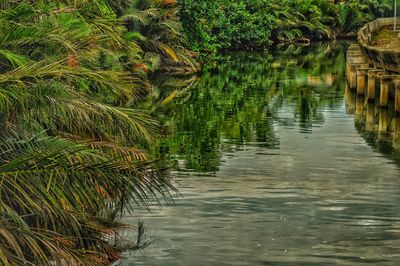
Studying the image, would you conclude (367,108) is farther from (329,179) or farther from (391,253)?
(391,253)

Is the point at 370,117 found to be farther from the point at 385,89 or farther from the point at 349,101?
the point at 349,101

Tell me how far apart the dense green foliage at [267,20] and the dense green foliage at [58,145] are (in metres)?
44.2

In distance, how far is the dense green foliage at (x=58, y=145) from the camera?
37.1 ft

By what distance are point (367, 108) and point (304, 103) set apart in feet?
15.1

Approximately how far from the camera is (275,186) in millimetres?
21906

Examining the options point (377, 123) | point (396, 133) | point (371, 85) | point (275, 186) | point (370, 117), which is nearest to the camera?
point (275, 186)

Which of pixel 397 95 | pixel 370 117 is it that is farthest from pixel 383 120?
pixel 370 117

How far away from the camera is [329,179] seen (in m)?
22.8

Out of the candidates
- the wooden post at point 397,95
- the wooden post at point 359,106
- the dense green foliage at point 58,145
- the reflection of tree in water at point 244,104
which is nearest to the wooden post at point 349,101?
the wooden post at point 359,106

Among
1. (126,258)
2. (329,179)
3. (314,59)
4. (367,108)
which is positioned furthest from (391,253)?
(314,59)

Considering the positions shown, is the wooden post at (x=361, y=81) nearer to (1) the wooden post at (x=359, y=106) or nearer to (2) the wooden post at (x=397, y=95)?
(1) the wooden post at (x=359, y=106)

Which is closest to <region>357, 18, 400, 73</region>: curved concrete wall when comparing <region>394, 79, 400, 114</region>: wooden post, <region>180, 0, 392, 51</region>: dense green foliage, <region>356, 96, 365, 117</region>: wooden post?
<region>356, 96, 365, 117</region>: wooden post

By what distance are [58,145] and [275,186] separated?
9781 mm

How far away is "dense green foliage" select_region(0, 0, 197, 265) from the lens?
11320 mm
